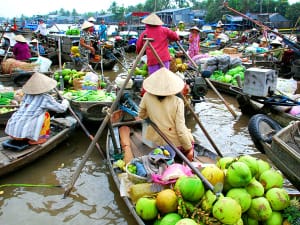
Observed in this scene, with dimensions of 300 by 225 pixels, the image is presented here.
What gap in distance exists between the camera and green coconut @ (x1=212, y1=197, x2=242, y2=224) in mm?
2475

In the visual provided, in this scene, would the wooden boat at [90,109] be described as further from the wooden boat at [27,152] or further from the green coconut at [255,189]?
the green coconut at [255,189]

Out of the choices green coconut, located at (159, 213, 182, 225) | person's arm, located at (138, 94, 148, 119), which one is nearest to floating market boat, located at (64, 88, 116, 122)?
person's arm, located at (138, 94, 148, 119)

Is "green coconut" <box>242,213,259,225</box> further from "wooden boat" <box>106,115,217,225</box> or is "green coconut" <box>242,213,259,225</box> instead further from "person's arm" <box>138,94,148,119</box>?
"person's arm" <box>138,94,148,119</box>

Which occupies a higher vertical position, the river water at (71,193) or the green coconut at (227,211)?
the green coconut at (227,211)

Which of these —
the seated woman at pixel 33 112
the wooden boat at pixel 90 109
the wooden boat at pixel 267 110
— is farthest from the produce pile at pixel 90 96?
the wooden boat at pixel 267 110

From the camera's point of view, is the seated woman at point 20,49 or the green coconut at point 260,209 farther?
the seated woman at point 20,49

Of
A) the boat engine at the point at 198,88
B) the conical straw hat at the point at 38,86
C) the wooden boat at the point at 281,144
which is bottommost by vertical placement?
the wooden boat at the point at 281,144

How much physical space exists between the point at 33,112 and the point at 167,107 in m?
2.17

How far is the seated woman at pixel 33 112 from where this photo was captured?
463cm

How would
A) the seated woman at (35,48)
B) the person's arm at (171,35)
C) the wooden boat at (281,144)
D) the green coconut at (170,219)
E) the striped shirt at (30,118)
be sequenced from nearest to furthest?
the green coconut at (170,219), the wooden boat at (281,144), the striped shirt at (30,118), the person's arm at (171,35), the seated woman at (35,48)

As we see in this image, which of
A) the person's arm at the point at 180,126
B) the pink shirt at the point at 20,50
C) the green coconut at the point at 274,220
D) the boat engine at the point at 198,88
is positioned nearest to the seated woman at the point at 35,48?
the pink shirt at the point at 20,50

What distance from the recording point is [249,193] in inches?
112

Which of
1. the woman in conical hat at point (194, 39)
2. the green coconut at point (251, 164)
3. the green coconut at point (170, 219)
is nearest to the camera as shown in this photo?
the green coconut at point (170, 219)

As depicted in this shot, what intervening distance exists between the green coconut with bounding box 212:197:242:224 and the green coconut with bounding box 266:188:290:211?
1.51 feet
